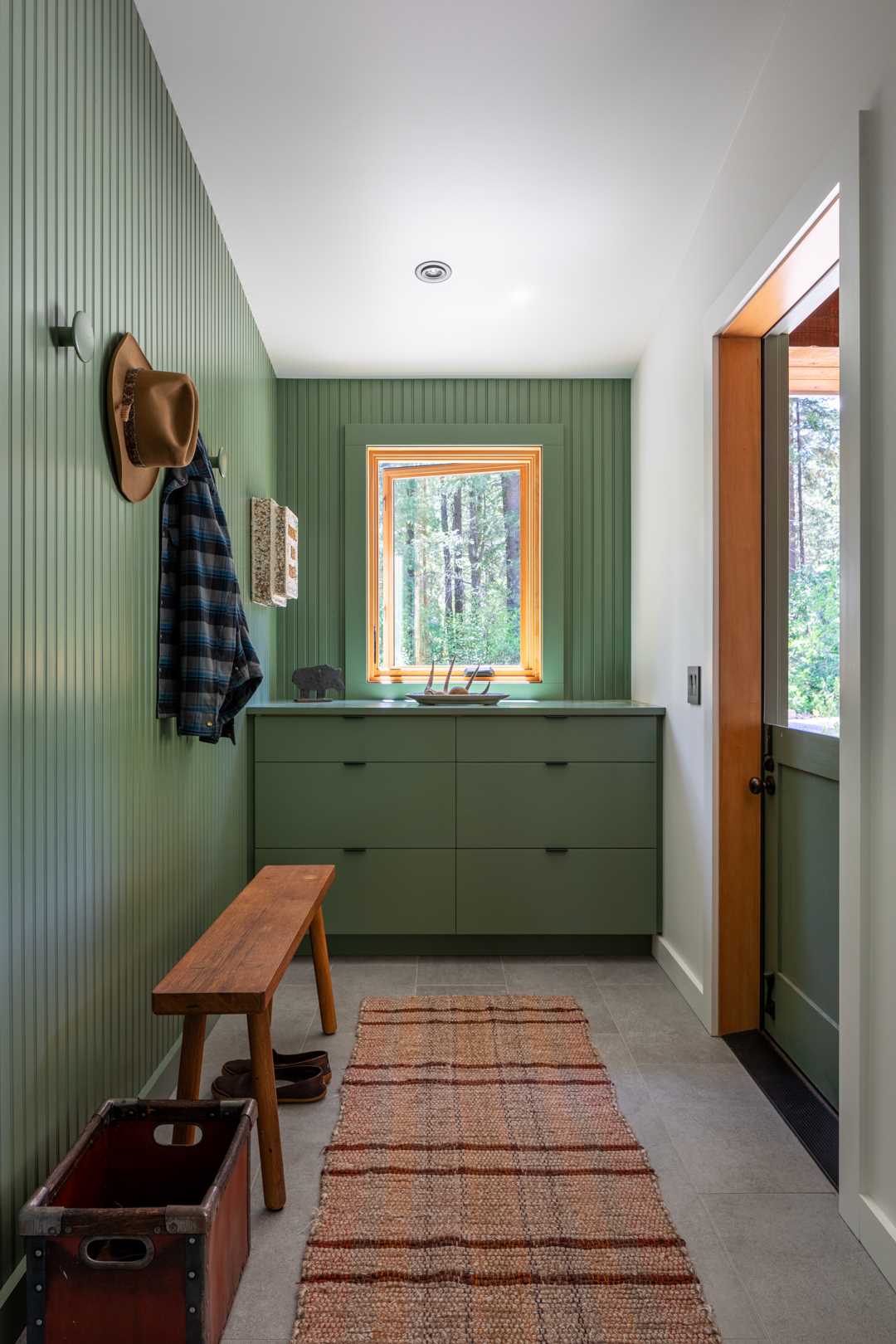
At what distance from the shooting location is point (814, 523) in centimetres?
221

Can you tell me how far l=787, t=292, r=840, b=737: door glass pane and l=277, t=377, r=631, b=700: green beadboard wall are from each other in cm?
148

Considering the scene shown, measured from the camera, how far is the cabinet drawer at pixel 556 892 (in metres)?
3.16

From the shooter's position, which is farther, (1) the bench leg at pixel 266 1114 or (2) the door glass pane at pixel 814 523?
(2) the door glass pane at pixel 814 523

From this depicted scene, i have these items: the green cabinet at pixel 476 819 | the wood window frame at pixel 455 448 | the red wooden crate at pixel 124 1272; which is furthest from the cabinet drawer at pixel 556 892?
the red wooden crate at pixel 124 1272

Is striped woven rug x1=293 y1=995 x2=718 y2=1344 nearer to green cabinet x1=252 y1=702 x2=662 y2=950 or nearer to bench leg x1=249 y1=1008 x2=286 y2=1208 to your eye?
bench leg x1=249 y1=1008 x2=286 y2=1208

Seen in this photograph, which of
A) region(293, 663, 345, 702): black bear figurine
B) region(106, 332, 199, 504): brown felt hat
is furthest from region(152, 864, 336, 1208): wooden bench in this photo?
region(293, 663, 345, 702): black bear figurine

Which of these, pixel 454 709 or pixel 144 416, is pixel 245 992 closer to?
pixel 144 416

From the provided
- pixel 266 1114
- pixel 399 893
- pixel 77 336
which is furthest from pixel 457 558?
pixel 266 1114

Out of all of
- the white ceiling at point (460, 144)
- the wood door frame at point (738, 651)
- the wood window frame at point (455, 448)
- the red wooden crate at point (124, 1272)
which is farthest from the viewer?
the wood window frame at point (455, 448)

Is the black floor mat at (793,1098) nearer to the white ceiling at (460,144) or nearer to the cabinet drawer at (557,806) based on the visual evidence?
the cabinet drawer at (557,806)

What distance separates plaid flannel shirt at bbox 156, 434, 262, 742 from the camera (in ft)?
6.80

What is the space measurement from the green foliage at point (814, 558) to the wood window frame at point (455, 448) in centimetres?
152

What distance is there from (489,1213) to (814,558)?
1.71m

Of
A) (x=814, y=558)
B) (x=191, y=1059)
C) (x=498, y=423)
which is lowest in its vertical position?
(x=191, y=1059)
